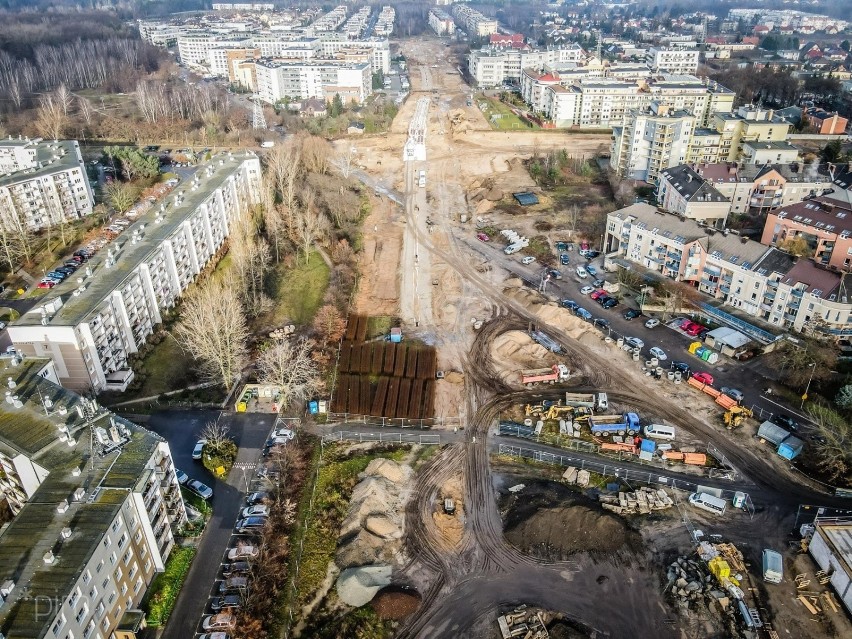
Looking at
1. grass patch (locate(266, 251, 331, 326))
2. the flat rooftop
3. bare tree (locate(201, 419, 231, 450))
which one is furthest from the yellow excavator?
the flat rooftop

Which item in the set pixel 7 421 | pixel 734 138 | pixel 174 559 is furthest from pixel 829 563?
pixel 734 138

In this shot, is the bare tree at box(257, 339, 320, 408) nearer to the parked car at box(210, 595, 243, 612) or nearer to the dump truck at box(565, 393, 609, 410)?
the parked car at box(210, 595, 243, 612)

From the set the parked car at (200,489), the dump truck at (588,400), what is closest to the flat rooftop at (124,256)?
the parked car at (200,489)

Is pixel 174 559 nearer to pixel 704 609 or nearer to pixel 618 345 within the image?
pixel 704 609

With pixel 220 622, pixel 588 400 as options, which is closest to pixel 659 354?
pixel 588 400

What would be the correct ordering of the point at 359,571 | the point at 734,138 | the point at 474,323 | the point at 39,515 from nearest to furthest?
the point at 39,515 < the point at 359,571 < the point at 474,323 < the point at 734,138

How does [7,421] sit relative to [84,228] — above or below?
above

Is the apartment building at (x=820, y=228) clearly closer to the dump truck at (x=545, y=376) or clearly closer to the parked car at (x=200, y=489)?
the dump truck at (x=545, y=376)
